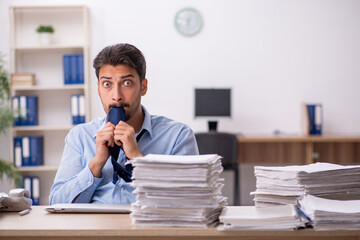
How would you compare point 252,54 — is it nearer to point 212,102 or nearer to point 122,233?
point 212,102

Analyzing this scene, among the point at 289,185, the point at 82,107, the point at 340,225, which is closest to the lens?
the point at 340,225

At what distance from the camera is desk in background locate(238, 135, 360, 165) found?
5.04m

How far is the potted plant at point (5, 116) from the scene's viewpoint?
4.94 meters

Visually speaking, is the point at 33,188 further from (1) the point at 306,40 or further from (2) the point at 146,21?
(1) the point at 306,40

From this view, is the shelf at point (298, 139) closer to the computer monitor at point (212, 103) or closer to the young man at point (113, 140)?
the computer monitor at point (212, 103)

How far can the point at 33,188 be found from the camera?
5.36 metres

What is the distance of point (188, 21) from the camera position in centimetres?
557

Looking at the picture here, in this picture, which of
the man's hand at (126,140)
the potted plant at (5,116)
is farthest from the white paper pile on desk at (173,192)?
the potted plant at (5,116)

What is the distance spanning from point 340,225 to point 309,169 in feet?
0.84

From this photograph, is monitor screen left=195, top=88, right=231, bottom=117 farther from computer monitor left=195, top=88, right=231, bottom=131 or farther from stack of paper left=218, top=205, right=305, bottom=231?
stack of paper left=218, top=205, right=305, bottom=231

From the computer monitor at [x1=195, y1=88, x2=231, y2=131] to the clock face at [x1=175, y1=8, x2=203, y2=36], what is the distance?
0.67 m

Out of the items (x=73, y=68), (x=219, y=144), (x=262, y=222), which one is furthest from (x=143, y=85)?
(x=73, y=68)

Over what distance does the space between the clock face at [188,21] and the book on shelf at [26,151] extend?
1.86m

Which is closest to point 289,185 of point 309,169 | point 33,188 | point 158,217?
point 309,169
